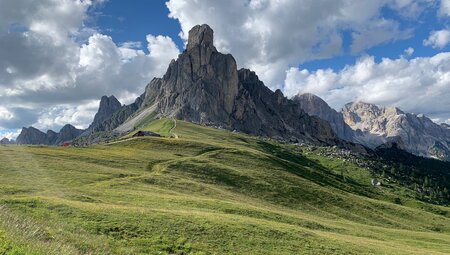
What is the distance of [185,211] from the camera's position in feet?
152

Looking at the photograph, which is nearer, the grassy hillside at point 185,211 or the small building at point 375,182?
the grassy hillside at point 185,211

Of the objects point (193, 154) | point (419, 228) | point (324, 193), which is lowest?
Answer: point (419, 228)

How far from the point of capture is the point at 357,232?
63750 mm

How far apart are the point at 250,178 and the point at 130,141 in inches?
2768

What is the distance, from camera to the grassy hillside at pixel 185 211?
1208 inches

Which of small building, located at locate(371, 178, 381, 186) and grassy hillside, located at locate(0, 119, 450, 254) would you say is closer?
grassy hillside, located at locate(0, 119, 450, 254)

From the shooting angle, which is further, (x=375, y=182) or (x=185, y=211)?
(x=375, y=182)

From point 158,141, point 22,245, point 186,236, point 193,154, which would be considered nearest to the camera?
point 22,245

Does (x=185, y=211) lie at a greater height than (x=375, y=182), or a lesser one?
greater

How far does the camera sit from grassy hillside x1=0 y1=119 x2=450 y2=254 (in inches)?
1208

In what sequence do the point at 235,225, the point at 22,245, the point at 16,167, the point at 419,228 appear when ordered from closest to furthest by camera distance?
the point at 22,245 → the point at 235,225 → the point at 16,167 → the point at 419,228

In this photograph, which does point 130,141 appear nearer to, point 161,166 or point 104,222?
point 161,166

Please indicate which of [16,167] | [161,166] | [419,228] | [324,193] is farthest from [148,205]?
[419,228]

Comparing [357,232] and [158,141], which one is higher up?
[158,141]
